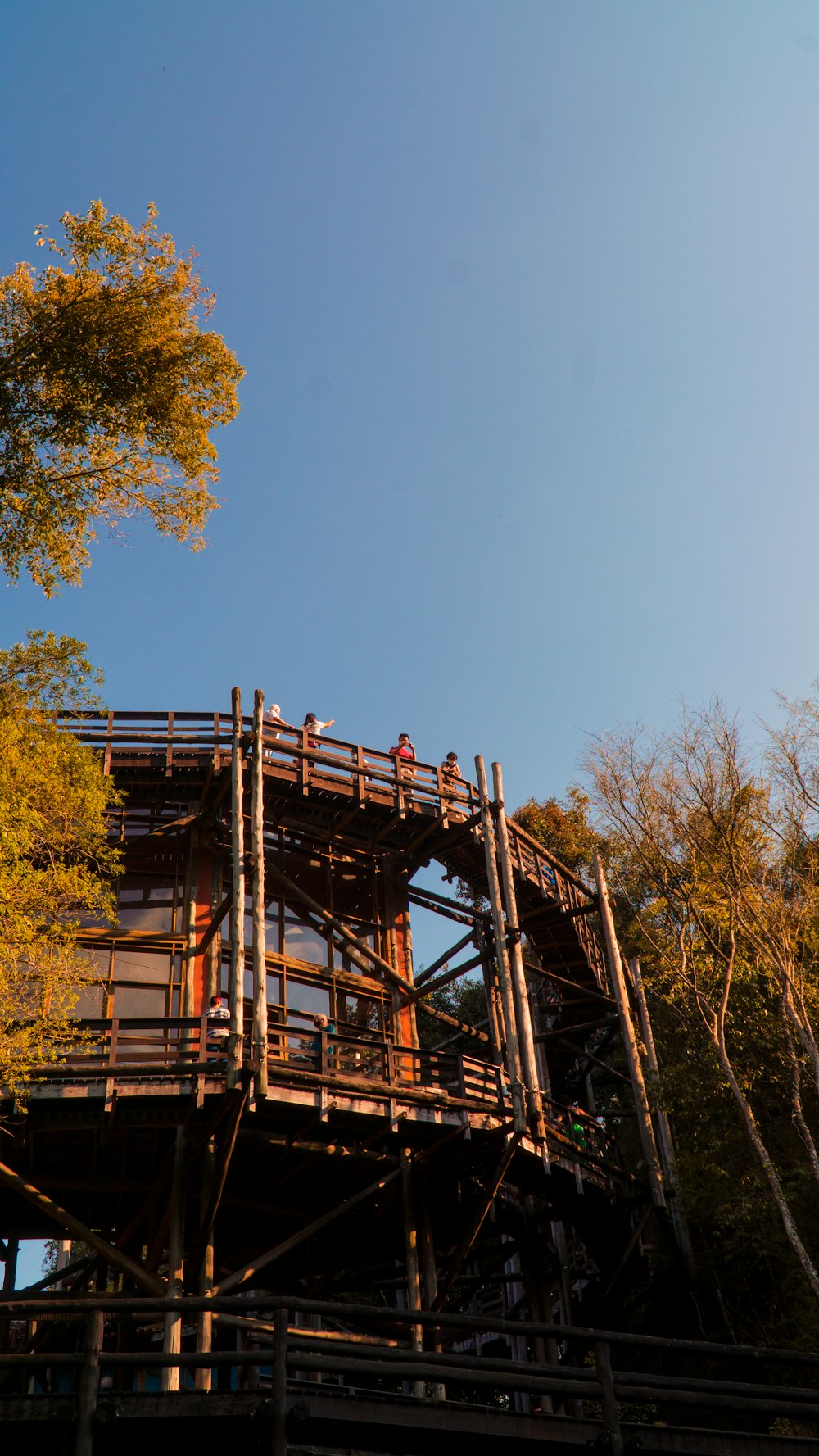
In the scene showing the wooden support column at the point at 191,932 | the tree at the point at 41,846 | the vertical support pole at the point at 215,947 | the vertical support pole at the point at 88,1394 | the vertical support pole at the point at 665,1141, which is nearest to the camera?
the vertical support pole at the point at 88,1394

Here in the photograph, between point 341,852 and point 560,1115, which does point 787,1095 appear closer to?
point 560,1115

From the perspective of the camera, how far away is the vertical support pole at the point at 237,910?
16.3 m

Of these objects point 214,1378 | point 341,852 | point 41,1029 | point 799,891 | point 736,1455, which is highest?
point 341,852

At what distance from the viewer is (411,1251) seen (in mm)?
18156

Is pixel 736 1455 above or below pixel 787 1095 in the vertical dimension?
below

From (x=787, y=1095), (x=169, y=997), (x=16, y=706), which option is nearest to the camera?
(x=16, y=706)

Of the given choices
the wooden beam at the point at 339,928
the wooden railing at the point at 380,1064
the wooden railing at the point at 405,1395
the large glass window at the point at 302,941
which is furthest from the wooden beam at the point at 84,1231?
the wooden beam at the point at 339,928

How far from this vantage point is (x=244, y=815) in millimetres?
20828

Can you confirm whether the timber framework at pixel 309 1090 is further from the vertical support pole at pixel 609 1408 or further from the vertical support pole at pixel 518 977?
the vertical support pole at pixel 609 1408

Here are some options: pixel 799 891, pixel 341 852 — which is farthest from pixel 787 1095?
pixel 341 852

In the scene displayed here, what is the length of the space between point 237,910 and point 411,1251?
6063mm

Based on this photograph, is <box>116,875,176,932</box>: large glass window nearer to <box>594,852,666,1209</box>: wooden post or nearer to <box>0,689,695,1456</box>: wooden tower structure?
<box>0,689,695,1456</box>: wooden tower structure

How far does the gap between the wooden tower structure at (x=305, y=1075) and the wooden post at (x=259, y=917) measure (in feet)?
0.15

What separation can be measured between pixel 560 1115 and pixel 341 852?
7915 millimetres
